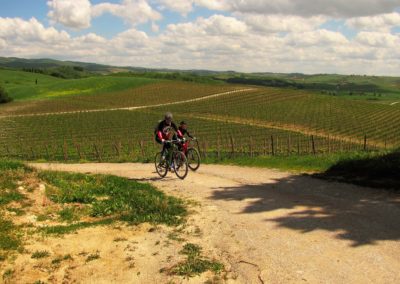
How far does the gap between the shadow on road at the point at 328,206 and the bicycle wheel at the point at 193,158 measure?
3.11 m

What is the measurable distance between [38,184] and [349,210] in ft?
25.3

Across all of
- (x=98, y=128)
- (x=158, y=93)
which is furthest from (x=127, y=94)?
(x=98, y=128)

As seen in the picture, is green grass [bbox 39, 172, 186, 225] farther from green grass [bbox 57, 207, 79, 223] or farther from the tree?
the tree

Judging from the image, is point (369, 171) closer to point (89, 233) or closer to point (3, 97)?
point (89, 233)

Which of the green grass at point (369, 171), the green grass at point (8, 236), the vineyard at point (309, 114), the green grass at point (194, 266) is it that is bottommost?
the vineyard at point (309, 114)

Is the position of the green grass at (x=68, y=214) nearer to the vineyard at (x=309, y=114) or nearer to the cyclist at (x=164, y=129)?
the cyclist at (x=164, y=129)

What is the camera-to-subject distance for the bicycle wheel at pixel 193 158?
14.8 meters

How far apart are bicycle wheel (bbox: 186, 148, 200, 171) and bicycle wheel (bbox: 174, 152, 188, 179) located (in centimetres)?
68

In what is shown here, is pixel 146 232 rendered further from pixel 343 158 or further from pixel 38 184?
pixel 343 158

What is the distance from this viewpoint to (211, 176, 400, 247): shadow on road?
7.56 meters

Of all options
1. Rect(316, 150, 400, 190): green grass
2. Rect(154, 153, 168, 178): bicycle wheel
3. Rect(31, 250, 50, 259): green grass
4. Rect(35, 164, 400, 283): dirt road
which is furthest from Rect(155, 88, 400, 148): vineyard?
Rect(31, 250, 50, 259): green grass

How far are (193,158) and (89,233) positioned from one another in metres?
7.40

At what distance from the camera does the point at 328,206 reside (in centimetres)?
921

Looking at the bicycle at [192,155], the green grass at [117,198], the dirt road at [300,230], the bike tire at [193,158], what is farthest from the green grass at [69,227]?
the bike tire at [193,158]
